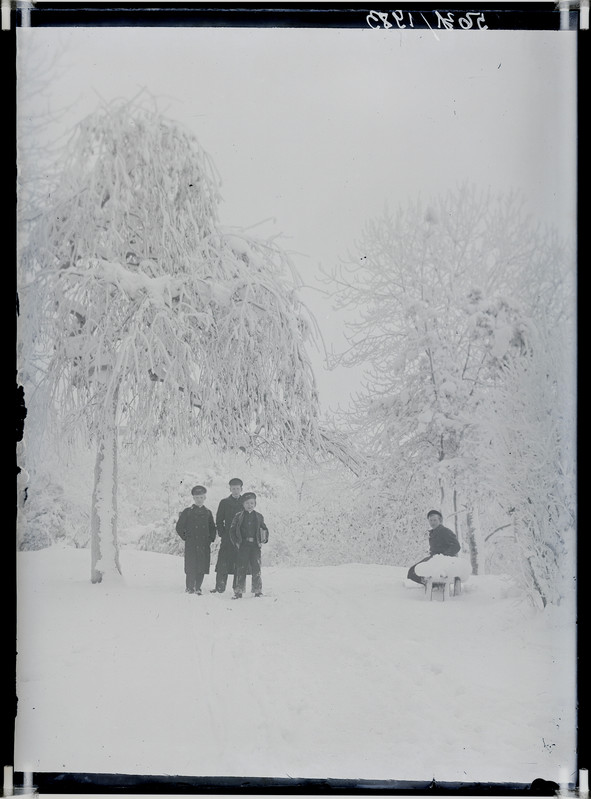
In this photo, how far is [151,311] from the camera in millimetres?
3158

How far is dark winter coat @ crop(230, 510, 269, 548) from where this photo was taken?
3.10 metres

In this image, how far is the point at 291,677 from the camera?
118 inches

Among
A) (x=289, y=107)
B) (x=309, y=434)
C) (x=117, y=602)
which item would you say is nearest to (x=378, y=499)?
(x=309, y=434)

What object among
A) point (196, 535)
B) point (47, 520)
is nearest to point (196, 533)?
point (196, 535)

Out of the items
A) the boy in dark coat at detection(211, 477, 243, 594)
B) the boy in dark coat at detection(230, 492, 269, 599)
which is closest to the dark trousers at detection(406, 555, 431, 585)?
the boy in dark coat at detection(230, 492, 269, 599)

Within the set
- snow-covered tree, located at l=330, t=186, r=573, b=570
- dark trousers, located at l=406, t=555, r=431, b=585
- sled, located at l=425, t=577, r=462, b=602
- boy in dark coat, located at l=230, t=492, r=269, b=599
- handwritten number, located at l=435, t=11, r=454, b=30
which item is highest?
handwritten number, located at l=435, t=11, r=454, b=30

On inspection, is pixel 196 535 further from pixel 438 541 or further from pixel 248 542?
pixel 438 541

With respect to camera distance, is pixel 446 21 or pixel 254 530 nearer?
pixel 446 21

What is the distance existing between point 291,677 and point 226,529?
0.82 metres

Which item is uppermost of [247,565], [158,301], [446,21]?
[446,21]

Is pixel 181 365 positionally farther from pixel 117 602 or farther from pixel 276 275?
pixel 117 602

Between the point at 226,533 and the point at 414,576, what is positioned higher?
the point at 226,533

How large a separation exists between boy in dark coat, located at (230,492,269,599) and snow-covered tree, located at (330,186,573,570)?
2.37 feet

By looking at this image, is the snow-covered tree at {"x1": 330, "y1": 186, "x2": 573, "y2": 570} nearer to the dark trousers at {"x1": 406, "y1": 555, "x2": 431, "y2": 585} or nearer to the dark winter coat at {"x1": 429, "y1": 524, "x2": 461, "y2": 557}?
the dark winter coat at {"x1": 429, "y1": 524, "x2": 461, "y2": 557}
